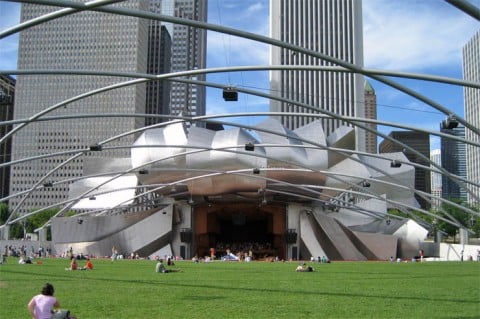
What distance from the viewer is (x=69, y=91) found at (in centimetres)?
14162

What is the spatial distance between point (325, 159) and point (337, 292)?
1212 inches

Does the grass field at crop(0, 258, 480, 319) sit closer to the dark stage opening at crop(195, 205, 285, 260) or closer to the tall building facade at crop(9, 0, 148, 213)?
the dark stage opening at crop(195, 205, 285, 260)

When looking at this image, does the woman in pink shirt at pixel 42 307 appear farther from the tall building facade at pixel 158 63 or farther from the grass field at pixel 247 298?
the tall building facade at pixel 158 63

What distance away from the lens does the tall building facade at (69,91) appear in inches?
5482

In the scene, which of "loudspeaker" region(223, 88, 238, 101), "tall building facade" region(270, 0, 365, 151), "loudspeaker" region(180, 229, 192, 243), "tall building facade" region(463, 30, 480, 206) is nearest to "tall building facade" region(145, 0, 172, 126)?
"tall building facade" region(270, 0, 365, 151)

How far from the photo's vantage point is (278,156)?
44.3m

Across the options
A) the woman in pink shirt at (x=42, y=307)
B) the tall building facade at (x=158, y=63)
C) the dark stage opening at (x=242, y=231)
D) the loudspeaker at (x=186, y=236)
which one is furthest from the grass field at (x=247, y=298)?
the tall building facade at (x=158, y=63)

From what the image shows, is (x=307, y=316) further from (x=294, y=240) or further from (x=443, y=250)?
(x=443, y=250)

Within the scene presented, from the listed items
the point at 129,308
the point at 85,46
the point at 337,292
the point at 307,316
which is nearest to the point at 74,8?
the point at 129,308

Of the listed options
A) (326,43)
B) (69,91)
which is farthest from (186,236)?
(69,91)

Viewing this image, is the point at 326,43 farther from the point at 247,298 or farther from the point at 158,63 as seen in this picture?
the point at 247,298

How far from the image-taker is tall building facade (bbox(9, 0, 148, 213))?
139250 millimetres

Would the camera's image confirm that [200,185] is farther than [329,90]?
No

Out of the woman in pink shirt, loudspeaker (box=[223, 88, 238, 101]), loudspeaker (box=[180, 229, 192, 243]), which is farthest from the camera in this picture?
loudspeaker (box=[180, 229, 192, 243])
